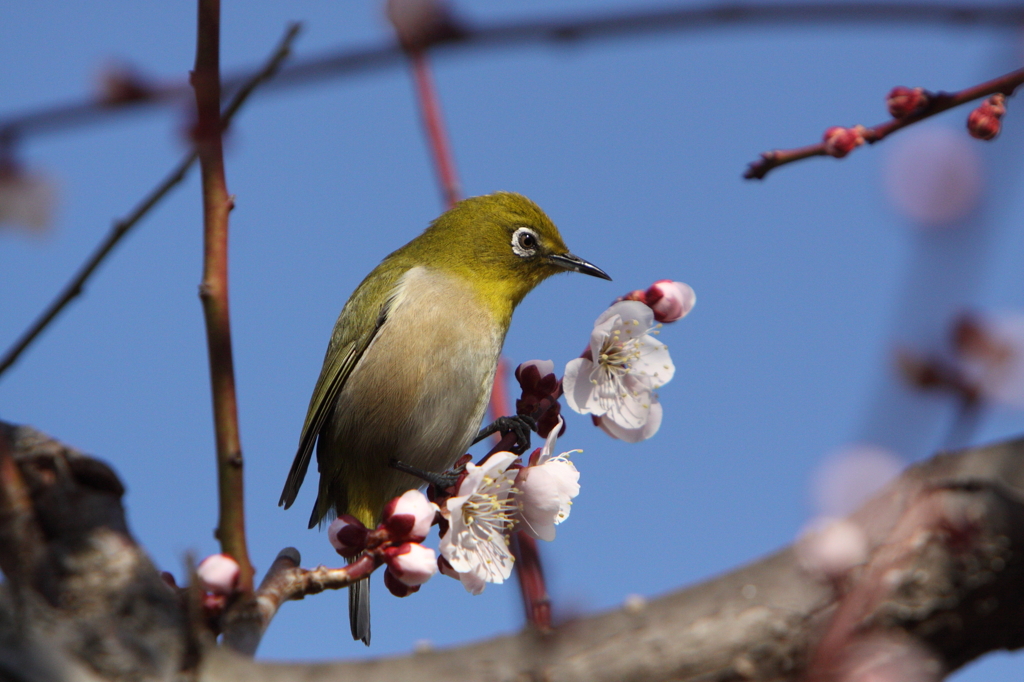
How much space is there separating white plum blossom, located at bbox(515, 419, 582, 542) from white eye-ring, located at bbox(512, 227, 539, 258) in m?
2.98

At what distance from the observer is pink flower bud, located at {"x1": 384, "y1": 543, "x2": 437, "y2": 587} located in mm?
2535

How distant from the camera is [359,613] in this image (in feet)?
14.7

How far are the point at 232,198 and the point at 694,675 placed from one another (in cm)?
134

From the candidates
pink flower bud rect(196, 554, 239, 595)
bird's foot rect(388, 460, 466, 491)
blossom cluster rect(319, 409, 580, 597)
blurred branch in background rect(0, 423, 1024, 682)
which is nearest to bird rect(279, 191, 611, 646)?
bird's foot rect(388, 460, 466, 491)

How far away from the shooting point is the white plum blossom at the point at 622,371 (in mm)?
3025

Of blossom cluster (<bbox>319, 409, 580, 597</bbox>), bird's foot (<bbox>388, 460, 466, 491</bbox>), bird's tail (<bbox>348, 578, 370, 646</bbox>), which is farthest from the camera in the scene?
bird's tail (<bbox>348, 578, 370, 646</bbox>)

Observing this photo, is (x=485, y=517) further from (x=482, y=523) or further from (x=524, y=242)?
(x=524, y=242)

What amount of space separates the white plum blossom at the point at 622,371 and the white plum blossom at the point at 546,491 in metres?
0.19

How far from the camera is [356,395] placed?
504cm

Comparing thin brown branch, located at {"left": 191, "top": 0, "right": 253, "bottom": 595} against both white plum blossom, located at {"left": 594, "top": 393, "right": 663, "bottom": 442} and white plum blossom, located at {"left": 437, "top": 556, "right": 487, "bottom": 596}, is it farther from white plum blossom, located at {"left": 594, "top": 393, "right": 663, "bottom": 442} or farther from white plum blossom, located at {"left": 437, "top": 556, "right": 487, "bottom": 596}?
white plum blossom, located at {"left": 594, "top": 393, "right": 663, "bottom": 442}

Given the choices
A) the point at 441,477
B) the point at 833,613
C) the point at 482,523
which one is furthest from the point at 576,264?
the point at 833,613

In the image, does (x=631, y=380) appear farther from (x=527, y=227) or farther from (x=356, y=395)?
(x=527, y=227)

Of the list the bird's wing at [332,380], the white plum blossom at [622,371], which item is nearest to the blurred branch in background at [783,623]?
the white plum blossom at [622,371]

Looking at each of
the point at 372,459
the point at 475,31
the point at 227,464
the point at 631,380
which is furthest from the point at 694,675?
the point at 372,459
